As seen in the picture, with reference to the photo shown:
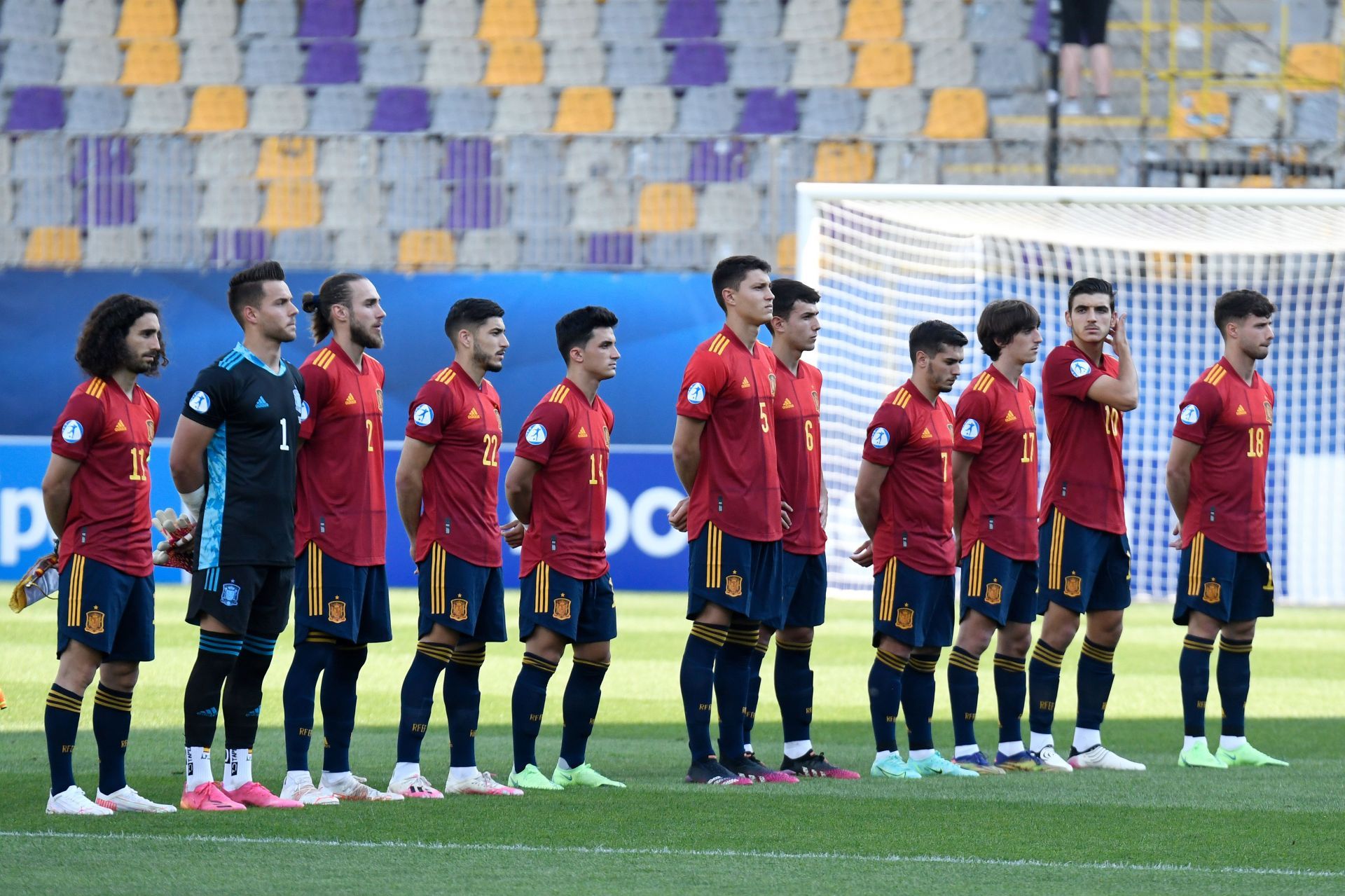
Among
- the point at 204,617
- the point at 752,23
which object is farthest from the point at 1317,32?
the point at 204,617

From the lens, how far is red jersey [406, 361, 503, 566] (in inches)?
288

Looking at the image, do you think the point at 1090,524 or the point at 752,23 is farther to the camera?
the point at 752,23

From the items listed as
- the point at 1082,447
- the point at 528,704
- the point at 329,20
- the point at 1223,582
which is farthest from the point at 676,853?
the point at 329,20

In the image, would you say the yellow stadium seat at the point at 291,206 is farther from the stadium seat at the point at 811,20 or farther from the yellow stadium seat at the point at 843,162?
the stadium seat at the point at 811,20

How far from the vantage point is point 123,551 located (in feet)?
21.7

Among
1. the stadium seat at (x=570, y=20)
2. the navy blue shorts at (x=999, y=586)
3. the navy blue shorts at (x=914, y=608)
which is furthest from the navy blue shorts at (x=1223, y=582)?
the stadium seat at (x=570, y=20)

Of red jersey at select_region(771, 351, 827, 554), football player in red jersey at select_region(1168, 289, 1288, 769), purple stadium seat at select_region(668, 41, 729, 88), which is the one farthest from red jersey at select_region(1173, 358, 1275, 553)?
purple stadium seat at select_region(668, 41, 729, 88)

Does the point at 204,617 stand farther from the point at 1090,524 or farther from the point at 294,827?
the point at 1090,524

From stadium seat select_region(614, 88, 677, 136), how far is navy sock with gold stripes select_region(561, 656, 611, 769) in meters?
16.4

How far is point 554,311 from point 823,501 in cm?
1071

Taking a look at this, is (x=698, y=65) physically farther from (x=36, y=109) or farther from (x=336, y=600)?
(x=336, y=600)

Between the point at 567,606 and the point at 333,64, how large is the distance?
18.3 meters

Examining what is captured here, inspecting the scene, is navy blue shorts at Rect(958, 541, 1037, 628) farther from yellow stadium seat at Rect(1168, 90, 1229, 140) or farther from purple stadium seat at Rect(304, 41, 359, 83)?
purple stadium seat at Rect(304, 41, 359, 83)

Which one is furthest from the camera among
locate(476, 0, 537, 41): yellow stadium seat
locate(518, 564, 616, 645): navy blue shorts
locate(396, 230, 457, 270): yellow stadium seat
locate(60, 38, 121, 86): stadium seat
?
locate(476, 0, 537, 41): yellow stadium seat
